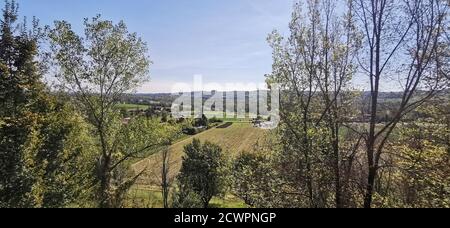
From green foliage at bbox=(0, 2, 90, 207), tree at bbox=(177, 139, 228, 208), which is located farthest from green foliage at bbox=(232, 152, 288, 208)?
tree at bbox=(177, 139, 228, 208)

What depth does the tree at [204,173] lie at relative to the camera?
32938 mm

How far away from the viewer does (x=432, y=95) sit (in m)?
8.89

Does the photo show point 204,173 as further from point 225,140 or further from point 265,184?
point 265,184

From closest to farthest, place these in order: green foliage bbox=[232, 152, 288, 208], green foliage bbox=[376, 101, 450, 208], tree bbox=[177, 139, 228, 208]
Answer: green foliage bbox=[376, 101, 450, 208], green foliage bbox=[232, 152, 288, 208], tree bbox=[177, 139, 228, 208]

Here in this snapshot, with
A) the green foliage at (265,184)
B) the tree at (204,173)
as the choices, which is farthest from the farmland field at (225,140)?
the green foliage at (265,184)

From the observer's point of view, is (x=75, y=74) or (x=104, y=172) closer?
(x=75, y=74)

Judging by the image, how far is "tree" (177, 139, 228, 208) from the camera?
108ft

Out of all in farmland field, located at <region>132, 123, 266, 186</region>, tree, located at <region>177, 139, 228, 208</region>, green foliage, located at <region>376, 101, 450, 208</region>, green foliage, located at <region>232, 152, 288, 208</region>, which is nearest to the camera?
green foliage, located at <region>376, 101, 450, 208</region>

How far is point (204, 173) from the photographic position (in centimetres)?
3378

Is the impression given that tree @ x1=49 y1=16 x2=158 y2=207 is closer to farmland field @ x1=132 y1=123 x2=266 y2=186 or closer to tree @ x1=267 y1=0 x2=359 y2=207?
tree @ x1=267 y1=0 x2=359 y2=207

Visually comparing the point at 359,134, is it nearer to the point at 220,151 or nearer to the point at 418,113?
the point at 418,113

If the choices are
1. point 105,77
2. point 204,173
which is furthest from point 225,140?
point 105,77
